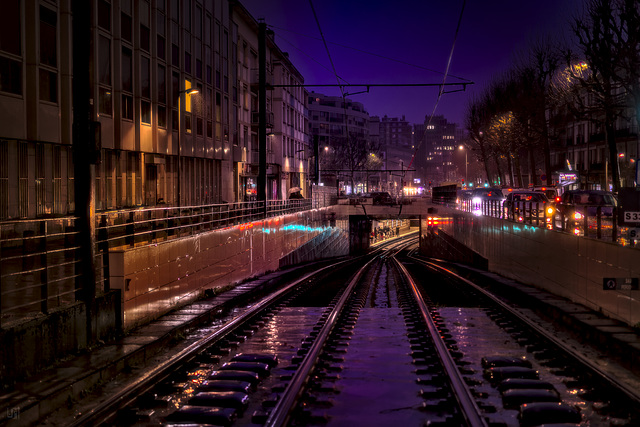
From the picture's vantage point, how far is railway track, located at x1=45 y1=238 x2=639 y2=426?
570 cm

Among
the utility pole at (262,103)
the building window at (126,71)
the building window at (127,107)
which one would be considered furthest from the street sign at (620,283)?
the building window at (126,71)

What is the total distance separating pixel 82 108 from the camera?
27.2ft

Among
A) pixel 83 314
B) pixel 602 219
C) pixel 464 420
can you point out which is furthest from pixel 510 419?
pixel 602 219

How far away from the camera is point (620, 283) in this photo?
9.20 m

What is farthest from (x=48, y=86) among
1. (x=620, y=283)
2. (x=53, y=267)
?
(x=620, y=283)

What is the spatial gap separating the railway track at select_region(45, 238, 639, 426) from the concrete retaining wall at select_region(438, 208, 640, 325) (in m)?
1.31

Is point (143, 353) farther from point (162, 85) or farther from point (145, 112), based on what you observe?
point (162, 85)

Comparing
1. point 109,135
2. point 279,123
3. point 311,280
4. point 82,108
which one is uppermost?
point 279,123

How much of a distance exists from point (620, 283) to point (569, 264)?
102 inches

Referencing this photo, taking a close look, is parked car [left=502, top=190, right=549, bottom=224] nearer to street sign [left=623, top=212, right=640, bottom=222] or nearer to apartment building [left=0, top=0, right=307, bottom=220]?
street sign [left=623, top=212, right=640, bottom=222]

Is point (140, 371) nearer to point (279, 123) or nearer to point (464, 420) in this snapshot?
point (464, 420)

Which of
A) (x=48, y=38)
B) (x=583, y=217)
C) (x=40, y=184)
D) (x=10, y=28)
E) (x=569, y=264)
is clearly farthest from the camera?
(x=40, y=184)

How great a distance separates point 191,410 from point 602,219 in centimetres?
782

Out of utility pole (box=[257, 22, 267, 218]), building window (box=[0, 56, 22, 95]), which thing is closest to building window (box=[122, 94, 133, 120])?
utility pole (box=[257, 22, 267, 218])
